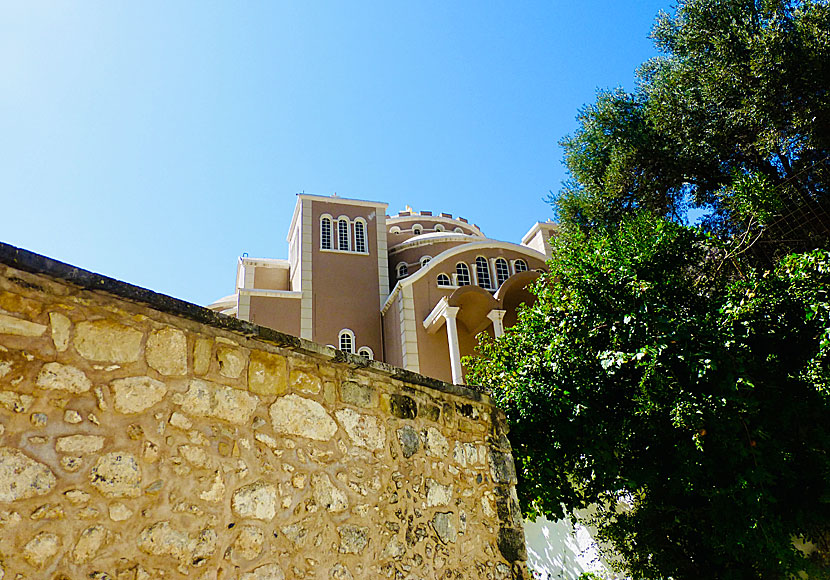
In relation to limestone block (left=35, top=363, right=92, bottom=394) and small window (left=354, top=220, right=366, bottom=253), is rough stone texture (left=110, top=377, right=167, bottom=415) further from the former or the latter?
small window (left=354, top=220, right=366, bottom=253)

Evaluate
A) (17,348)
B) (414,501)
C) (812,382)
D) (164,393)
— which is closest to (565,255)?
(812,382)

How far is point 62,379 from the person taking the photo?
253 centimetres

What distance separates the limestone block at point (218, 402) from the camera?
9.68ft

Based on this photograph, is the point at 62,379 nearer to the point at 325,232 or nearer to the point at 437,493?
the point at 437,493

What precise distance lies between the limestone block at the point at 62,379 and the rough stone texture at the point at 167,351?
12.5 inches

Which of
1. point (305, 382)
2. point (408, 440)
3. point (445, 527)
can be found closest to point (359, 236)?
point (408, 440)

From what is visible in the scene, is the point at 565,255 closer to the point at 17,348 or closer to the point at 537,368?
the point at 537,368

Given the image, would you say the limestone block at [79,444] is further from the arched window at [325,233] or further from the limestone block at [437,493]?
the arched window at [325,233]

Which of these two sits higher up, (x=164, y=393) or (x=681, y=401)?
(x=681, y=401)

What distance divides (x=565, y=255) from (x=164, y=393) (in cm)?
685

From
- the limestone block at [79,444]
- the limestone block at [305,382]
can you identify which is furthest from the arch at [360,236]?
the limestone block at [79,444]

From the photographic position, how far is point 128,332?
2.82 metres

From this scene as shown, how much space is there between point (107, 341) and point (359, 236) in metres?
18.8

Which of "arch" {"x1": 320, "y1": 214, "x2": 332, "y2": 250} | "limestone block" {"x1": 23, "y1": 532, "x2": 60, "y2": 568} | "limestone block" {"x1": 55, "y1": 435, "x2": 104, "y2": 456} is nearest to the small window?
"arch" {"x1": 320, "y1": 214, "x2": 332, "y2": 250}
